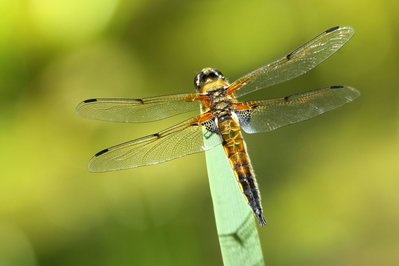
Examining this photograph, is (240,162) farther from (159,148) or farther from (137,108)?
(137,108)

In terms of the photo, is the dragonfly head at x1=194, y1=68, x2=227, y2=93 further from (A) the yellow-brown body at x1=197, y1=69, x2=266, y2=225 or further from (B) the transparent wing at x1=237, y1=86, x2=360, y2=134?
(B) the transparent wing at x1=237, y1=86, x2=360, y2=134

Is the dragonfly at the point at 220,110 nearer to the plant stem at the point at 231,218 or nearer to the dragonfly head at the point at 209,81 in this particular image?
the dragonfly head at the point at 209,81

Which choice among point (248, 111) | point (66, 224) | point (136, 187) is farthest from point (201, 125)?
point (66, 224)

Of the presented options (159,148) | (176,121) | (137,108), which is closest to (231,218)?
(159,148)

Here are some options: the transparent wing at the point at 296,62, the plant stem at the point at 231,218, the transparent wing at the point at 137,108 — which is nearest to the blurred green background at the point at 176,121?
the transparent wing at the point at 137,108

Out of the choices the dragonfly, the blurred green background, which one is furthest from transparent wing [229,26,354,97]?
the blurred green background

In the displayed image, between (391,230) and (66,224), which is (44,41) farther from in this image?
(391,230)
